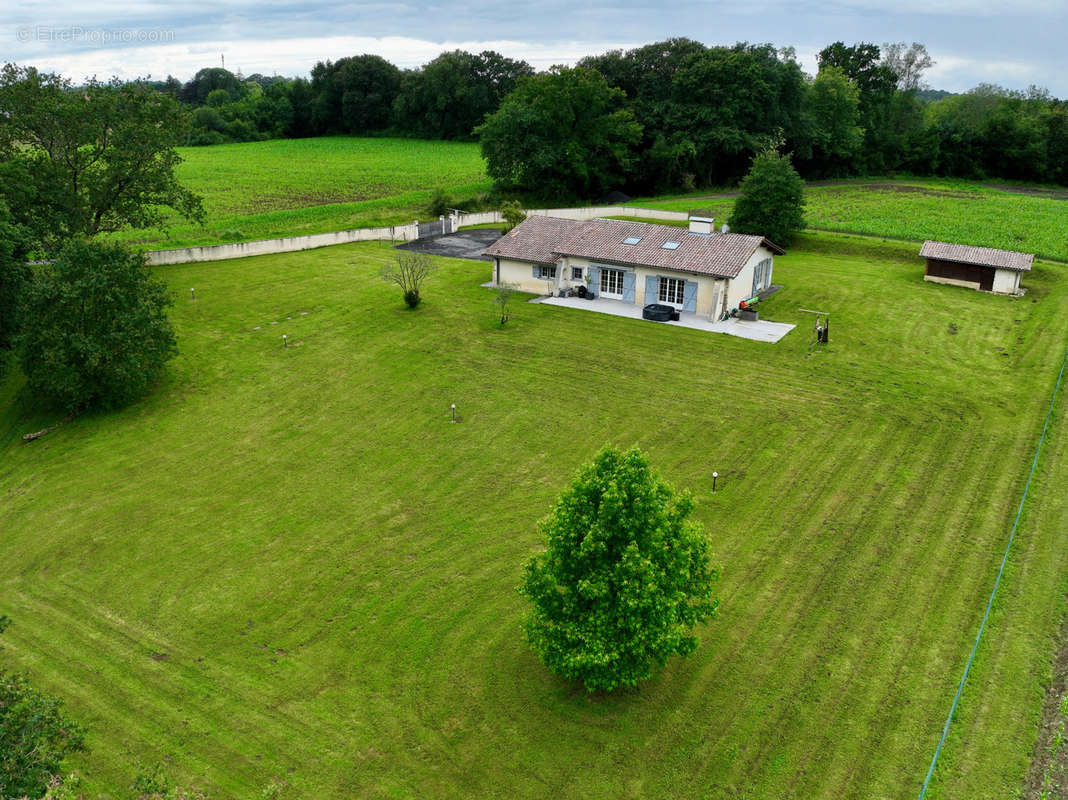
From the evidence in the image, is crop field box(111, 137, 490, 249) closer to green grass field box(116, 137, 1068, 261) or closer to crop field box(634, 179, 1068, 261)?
green grass field box(116, 137, 1068, 261)

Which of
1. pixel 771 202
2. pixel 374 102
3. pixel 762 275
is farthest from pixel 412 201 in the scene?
pixel 374 102

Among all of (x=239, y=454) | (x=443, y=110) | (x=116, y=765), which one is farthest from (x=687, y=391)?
(x=443, y=110)

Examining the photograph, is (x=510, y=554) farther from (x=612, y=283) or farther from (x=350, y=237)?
(x=350, y=237)

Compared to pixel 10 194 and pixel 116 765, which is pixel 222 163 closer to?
pixel 10 194

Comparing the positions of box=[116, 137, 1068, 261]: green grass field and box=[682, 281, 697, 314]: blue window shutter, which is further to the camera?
box=[116, 137, 1068, 261]: green grass field

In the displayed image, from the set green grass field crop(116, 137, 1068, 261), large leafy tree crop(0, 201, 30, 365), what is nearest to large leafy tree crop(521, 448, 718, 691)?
large leafy tree crop(0, 201, 30, 365)

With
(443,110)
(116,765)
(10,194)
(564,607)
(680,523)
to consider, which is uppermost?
(443,110)

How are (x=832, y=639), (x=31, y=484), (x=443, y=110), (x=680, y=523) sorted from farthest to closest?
(x=443, y=110) → (x=31, y=484) → (x=832, y=639) → (x=680, y=523)
